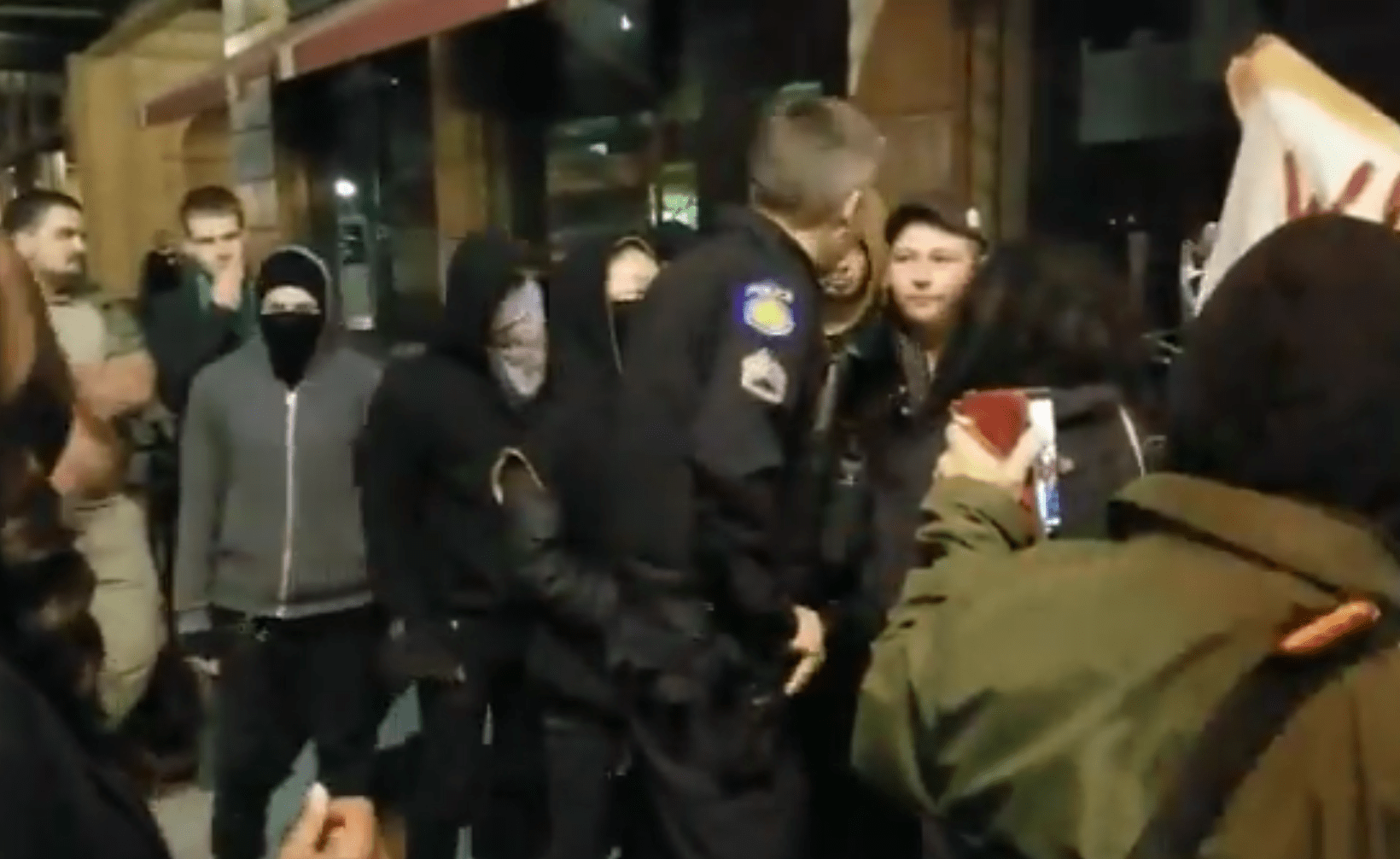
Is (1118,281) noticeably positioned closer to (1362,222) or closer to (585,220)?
(1362,222)

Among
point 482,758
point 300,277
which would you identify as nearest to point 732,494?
point 482,758

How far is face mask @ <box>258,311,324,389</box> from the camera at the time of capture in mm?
3693

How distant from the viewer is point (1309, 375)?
1394mm

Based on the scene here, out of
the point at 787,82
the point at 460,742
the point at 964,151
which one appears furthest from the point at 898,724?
the point at 787,82

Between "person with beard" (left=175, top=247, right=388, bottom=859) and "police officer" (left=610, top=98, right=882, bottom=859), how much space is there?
109cm

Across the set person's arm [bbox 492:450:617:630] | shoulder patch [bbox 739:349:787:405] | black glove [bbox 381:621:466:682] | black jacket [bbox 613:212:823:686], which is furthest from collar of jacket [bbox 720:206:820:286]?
black glove [bbox 381:621:466:682]

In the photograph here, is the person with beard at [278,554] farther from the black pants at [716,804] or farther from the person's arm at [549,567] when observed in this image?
the black pants at [716,804]

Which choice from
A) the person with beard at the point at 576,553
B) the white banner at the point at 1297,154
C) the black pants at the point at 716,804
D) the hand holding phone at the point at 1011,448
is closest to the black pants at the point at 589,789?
the person with beard at the point at 576,553

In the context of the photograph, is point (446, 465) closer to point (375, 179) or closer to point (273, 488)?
point (273, 488)

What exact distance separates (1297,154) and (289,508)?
2379 mm

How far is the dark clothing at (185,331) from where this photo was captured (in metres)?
4.90

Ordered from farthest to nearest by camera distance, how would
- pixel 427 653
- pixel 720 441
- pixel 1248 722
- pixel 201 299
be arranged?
pixel 201 299
pixel 427 653
pixel 720 441
pixel 1248 722

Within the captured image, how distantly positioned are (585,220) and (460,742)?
3.18 meters

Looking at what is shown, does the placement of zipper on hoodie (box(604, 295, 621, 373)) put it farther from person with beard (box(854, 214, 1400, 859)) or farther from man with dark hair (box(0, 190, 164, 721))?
person with beard (box(854, 214, 1400, 859))
